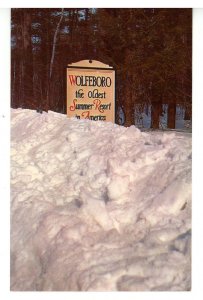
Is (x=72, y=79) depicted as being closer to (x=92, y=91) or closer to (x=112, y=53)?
(x=92, y=91)

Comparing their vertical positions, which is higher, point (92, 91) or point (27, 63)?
point (27, 63)

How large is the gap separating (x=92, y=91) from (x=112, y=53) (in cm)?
19

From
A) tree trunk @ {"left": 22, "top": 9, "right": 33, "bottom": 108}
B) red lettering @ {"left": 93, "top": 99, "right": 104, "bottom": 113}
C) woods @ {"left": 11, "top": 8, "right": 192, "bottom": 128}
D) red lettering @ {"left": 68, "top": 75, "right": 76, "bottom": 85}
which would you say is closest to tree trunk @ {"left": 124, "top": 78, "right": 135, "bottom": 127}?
woods @ {"left": 11, "top": 8, "right": 192, "bottom": 128}

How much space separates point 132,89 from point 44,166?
1.73ft

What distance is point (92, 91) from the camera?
264 centimetres

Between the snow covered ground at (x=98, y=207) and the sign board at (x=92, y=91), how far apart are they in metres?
0.06

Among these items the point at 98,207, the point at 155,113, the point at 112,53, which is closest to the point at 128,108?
the point at 155,113

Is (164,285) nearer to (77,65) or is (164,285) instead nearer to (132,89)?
(132,89)

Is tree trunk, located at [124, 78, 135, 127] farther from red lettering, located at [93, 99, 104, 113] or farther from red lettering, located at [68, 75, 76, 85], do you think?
red lettering, located at [68, 75, 76, 85]

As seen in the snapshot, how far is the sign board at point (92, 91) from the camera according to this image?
2.62 meters

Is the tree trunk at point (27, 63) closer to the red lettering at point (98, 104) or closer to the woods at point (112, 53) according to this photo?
the woods at point (112, 53)

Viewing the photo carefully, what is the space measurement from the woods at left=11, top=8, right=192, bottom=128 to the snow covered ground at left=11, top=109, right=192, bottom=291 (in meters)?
0.12

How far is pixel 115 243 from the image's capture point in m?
2.47
